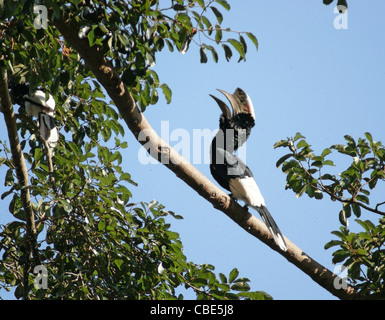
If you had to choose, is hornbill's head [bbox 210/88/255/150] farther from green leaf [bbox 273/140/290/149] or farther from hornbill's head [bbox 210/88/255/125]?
green leaf [bbox 273/140/290/149]

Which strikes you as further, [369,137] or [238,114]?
[238,114]

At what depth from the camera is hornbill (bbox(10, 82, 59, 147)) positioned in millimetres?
3467

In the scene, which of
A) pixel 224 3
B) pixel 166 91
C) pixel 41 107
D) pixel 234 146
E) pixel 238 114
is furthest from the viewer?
pixel 41 107

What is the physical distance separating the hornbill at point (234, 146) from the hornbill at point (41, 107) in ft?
3.42

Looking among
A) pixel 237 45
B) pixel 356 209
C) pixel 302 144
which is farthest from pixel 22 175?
pixel 356 209

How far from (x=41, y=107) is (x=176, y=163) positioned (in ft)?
5.05

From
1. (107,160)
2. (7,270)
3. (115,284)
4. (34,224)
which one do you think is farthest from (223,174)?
(7,270)

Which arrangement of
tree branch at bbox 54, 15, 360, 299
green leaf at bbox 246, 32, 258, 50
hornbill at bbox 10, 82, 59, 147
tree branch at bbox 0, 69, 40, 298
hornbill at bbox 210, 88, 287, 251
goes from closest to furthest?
tree branch at bbox 54, 15, 360, 299, green leaf at bbox 246, 32, 258, 50, tree branch at bbox 0, 69, 40, 298, hornbill at bbox 210, 88, 287, 251, hornbill at bbox 10, 82, 59, 147

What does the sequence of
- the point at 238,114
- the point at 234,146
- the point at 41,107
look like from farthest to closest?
the point at 41,107 < the point at 234,146 < the point at 238,114

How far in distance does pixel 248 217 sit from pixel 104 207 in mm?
811

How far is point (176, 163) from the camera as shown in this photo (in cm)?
259

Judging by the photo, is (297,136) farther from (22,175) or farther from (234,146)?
(22,175)

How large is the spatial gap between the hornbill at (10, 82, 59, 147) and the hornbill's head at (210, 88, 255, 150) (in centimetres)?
106

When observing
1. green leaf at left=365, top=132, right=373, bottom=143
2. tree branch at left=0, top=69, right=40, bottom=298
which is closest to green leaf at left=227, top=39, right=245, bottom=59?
green leaf at left=365, top=132, right=373, bottom=143
